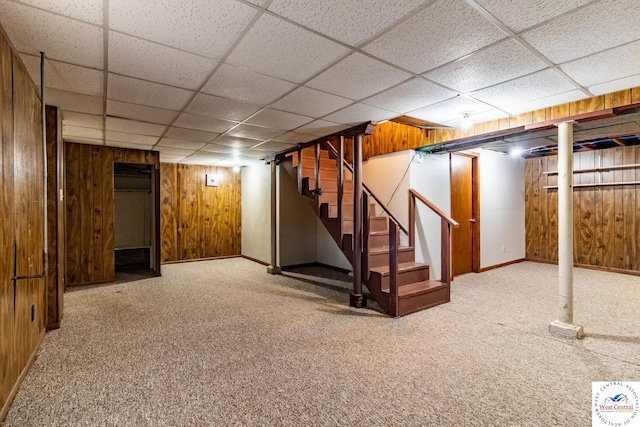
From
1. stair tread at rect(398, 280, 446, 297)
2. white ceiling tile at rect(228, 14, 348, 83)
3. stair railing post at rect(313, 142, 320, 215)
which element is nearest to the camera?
white ceiling tile at rect(228, 14, 348, 83)

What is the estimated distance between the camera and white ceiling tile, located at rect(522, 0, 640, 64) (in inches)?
62.6

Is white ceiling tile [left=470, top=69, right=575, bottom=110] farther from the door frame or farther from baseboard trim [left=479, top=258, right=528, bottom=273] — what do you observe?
baseboard trim [left=479, top=258, right=528, bottom=273]

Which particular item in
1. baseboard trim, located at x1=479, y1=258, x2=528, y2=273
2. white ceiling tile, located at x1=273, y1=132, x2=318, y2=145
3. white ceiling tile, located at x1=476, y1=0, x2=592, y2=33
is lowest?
baseboard trim, located at x1=479, y1=258, x2=528, y2=273

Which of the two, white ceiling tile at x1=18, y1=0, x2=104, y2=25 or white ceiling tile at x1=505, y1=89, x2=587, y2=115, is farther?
white ceiling tile at x1=505, y1=89, x2=587, y2=115

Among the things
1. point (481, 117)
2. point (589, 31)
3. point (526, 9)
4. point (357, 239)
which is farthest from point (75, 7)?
point (481, 117)

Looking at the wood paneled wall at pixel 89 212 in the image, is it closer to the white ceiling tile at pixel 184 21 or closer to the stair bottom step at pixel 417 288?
the white ceiling tile at pixel 184 21

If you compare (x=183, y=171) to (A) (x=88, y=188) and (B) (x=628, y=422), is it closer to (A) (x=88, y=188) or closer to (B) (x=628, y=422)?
(A) (x=88, y=188)

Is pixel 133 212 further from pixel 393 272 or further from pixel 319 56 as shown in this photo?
pixel 319 56

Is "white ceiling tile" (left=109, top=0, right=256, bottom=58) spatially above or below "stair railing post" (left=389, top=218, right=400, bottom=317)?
above

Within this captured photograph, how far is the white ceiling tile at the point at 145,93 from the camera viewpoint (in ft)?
8.07

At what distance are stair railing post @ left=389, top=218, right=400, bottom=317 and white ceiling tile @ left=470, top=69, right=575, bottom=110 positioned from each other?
1.52m

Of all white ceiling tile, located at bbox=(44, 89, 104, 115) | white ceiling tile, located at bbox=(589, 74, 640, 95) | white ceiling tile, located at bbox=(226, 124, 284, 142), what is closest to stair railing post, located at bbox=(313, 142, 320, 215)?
white ceiling tile, located at bbox=(226, 124, 284, 142)

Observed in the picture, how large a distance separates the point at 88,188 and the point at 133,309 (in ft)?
7.74

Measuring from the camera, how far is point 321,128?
3.87m
